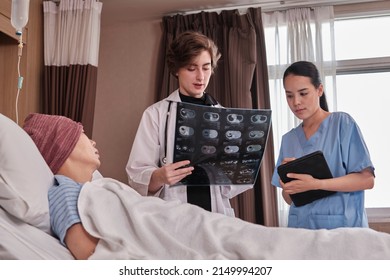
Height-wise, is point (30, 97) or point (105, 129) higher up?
point (30, 97)

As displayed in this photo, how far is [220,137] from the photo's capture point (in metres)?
1.36

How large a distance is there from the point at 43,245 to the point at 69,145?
38 centimetres

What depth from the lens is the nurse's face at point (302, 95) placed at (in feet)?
4.96

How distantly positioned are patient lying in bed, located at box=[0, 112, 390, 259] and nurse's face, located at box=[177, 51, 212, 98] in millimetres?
628

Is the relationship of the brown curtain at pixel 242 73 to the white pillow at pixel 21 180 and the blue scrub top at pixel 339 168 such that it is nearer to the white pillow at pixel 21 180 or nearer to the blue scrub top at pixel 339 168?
the blue scrub top at pixel 339 168

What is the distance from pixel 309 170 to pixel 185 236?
A: 1.60 ft

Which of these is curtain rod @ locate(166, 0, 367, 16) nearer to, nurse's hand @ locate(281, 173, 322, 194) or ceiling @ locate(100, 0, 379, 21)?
ceiling @ locate(100, 0, 379, 21)

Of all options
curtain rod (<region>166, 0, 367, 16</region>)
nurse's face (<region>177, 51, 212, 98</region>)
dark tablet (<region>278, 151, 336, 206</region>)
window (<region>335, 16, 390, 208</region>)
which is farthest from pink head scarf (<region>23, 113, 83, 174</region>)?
window (<region>335, 16, 390, 208</region>)

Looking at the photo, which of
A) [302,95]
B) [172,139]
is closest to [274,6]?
[302,95]

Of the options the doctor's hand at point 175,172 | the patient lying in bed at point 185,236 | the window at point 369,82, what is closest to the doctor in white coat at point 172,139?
the doctor's hand at point 175,172

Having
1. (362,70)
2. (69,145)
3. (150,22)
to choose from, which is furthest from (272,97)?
(69,145)

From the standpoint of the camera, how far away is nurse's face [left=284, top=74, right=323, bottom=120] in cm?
151

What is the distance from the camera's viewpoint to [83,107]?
111 inches

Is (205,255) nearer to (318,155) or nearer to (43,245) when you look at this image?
(43,245)
